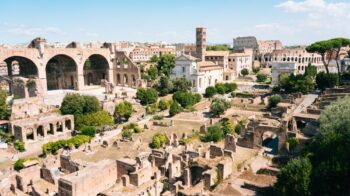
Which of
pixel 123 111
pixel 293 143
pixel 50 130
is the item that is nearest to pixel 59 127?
pixel 50 130

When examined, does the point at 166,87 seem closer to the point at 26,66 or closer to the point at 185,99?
the point at 185,99

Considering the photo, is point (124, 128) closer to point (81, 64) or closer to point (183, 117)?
point (183, 117)

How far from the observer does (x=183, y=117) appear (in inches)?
1722

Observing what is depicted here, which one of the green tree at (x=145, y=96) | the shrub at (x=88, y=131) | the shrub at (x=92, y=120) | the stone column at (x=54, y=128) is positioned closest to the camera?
the shrub at (x=88, y=131)

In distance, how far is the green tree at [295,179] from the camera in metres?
16.4

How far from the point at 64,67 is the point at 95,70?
7.90m

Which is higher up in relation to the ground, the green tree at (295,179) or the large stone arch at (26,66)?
the large stone arch at (26,66)

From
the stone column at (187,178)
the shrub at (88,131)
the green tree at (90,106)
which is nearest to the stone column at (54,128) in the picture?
the shrub at (88,131)

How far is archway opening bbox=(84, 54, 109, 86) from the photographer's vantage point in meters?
68.8

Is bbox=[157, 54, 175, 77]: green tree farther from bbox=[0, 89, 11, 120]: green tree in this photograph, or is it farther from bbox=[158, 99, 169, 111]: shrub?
bbox=[0, 89, 11, 120]: green tree

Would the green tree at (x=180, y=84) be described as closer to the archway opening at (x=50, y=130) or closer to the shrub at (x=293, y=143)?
the archway opening at (x=50, y=130)

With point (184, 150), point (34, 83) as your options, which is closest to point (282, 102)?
point (184, 150)

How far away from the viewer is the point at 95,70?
69688 mm

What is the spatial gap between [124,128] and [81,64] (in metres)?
28.7
